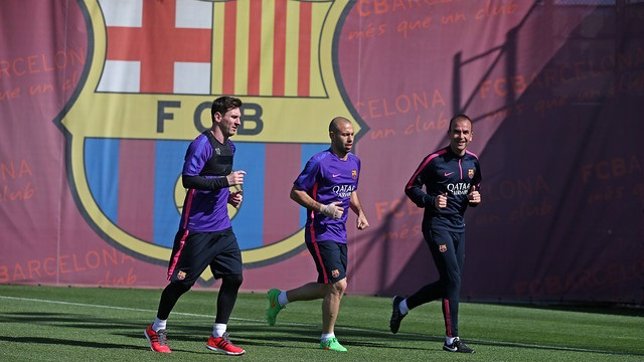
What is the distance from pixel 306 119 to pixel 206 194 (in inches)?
325

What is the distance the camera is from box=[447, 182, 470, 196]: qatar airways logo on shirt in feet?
35.4

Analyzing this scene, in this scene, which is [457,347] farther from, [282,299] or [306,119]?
[306,119]

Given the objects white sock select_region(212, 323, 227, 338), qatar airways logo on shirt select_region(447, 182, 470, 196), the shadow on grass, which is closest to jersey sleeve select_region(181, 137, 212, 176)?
white sock select_region(212, 323, 227, 338)

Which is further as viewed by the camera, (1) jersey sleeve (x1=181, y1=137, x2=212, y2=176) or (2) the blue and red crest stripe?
(2) the blue and red crest stripe

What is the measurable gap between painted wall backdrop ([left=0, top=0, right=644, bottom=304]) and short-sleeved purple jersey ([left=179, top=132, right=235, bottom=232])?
815cm

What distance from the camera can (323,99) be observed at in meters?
17.8

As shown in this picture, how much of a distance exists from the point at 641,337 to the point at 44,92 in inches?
352

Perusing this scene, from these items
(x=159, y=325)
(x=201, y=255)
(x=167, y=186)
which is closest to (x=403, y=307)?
(x=201, y=255)

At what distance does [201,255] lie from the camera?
9.49 meters

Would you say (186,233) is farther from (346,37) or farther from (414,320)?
(346,37)

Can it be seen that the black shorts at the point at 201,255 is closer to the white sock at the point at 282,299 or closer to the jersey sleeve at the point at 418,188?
the white sock at the point at 282,299

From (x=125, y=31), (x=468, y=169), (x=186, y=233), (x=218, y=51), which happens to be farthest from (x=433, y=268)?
(x=186, y=233)

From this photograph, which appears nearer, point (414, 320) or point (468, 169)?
point (468, 169)

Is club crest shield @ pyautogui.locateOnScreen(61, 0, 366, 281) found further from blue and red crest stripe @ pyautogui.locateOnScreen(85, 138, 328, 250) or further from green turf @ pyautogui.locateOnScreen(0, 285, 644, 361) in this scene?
green turf @ pyautogui.locateOnScreen(0, 285, 644, 361)
